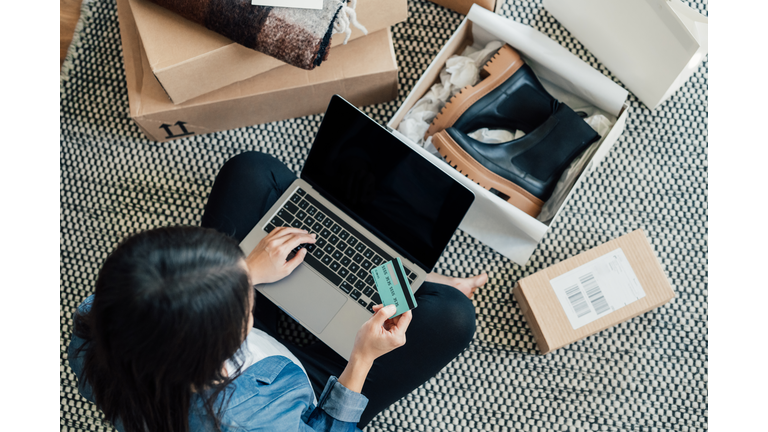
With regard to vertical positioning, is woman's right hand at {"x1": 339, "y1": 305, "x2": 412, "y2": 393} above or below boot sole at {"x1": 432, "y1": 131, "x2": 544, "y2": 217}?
below

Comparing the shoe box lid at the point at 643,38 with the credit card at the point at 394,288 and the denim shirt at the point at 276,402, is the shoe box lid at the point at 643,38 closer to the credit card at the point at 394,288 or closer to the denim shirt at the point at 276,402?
the credit card at the point at 394,288

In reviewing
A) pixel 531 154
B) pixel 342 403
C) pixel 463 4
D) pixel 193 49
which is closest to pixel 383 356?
pixel 342 403

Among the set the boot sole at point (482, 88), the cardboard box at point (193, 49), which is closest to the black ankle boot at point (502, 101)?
the boot sole at point (482, 88)

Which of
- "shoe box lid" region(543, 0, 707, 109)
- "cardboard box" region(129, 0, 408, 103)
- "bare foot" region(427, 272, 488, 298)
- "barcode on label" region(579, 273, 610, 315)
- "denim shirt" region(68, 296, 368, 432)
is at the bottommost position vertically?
"denim shirt" region(68, 296, 368, 432)

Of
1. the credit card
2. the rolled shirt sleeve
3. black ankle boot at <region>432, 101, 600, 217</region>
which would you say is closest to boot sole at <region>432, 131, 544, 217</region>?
black ankle boot at <region>432, 101, 600, 217</region>

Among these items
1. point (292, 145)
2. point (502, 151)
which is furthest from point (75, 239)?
point (502, 151)

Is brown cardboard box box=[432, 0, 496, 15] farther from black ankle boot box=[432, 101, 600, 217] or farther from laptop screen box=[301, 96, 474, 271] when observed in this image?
laptop screen box=[301, 96, 474, 271]

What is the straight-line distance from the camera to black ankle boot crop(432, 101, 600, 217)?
937 millimetres

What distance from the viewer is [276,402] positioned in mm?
695

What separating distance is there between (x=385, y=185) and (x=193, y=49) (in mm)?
370

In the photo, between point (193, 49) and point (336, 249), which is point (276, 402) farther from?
point (193, 49)

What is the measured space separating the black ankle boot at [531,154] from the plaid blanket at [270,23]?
11.0 inches

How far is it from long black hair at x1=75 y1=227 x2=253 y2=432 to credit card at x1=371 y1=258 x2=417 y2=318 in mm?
231

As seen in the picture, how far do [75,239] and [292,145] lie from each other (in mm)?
502
